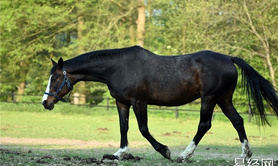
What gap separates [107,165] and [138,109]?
1350 millimetres

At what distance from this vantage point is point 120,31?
111 feet

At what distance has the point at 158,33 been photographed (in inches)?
1454

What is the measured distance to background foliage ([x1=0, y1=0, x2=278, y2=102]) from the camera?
80.7 ft

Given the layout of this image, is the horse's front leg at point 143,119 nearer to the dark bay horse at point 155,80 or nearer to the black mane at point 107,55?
the dark bay horse at point 155,80

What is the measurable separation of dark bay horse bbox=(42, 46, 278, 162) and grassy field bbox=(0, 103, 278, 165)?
645mm

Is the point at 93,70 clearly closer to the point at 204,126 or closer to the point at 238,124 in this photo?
the point at 204,126

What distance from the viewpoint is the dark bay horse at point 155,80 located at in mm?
8430

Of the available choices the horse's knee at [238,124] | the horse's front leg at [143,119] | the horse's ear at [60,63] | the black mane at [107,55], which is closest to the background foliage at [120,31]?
the horse's knee at [238,124]

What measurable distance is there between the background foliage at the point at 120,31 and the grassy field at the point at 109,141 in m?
4.25

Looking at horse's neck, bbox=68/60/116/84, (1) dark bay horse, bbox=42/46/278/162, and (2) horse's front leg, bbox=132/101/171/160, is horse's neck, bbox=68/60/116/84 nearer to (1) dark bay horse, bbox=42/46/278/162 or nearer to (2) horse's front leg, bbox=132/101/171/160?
(1) dark bay horse, bbox=42/46/278/162

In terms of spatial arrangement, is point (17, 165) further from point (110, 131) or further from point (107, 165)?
point (110, 131)

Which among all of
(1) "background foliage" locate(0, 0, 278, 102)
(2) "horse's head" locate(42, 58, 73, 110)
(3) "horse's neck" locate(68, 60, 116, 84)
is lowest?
(2) "horse's head" locate(42, 58, 73, 110)

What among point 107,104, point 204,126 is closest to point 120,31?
point 107,104

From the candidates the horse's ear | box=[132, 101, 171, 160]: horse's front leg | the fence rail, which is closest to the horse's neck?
the horse's ear
